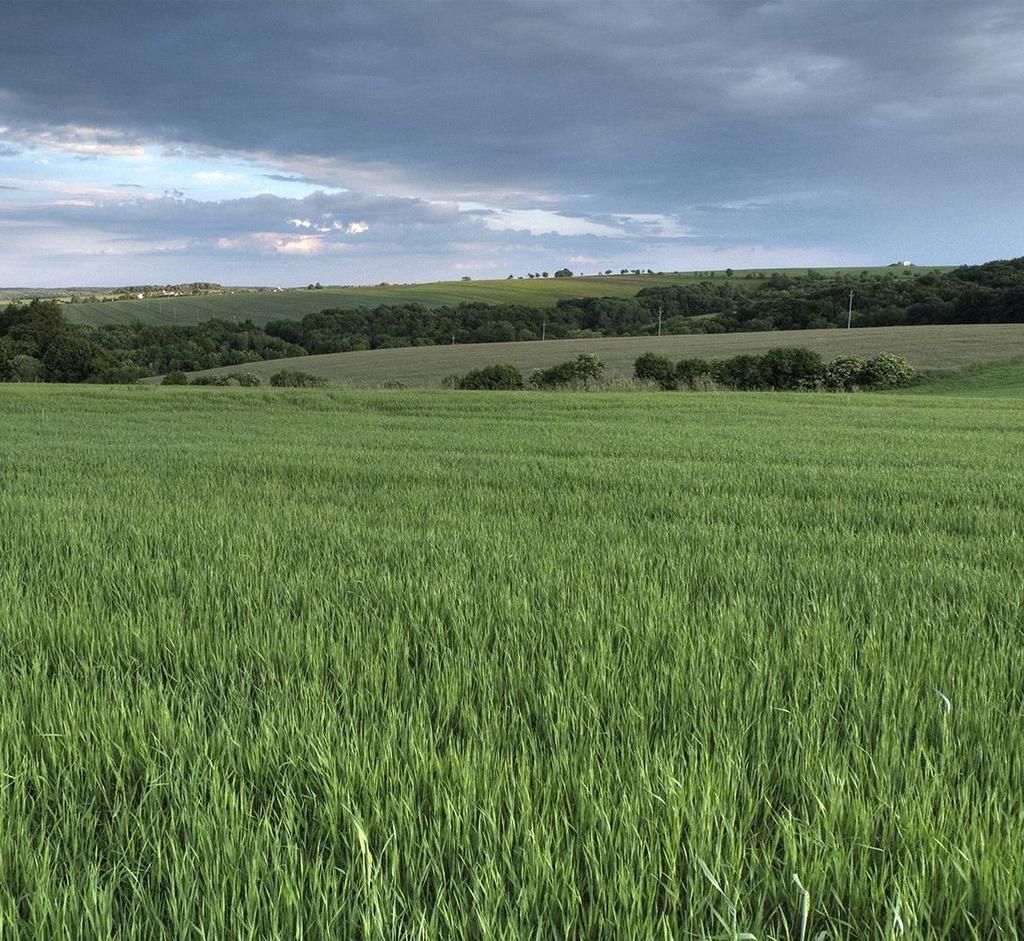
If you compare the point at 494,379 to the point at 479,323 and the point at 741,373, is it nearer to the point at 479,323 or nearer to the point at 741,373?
the point at 741,373

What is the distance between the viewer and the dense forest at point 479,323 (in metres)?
63.2

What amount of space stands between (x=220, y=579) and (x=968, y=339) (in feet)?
183

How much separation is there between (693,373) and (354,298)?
8190cm

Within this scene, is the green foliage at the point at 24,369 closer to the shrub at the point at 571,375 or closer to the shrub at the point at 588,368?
the shrub at the point at 571,375

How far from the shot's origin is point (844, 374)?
3722 cm

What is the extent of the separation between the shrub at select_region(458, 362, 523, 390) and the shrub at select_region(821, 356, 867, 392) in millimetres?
14948

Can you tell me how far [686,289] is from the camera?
10525cm

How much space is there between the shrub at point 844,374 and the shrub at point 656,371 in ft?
24.2

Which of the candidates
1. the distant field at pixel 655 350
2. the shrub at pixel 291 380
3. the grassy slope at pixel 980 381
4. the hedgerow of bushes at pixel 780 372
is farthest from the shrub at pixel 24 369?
the grassy slope at pixel 980 381

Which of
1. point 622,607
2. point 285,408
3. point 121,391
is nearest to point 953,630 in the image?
point 622,607

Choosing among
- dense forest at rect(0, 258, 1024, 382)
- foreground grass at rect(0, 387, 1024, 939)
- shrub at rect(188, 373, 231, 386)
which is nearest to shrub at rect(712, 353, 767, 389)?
shrub at rect(188, 373, 231, 386)

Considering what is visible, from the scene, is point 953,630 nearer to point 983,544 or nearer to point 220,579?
point 983,544

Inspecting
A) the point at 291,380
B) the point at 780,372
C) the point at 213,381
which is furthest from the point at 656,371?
the point at 213,381

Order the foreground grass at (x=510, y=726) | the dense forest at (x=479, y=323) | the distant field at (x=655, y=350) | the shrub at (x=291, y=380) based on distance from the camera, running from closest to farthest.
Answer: the foreground grass at (x=510, y=726)
the shrub at (x=291, y=380)
the distant field at (x=655, y=350)
the dense forest at (x=479, y=323)
